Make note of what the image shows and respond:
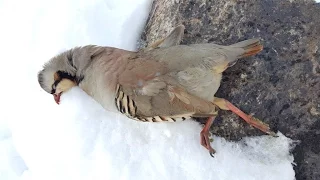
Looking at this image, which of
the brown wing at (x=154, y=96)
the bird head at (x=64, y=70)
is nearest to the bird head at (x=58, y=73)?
the bird head at (x=64, y=70)

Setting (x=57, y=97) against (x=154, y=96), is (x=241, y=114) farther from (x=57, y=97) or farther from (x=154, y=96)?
(x=57, y=97)

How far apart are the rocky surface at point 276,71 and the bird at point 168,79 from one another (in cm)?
11

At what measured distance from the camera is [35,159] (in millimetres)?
3447

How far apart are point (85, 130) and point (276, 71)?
125 cm

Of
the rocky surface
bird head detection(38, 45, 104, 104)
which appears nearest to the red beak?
bird head detection(38, 45, 104, 104)

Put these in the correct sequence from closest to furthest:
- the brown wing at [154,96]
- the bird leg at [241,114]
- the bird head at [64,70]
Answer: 1. the brown wing at [154,96]
2. the bird leg at [241,114]
3. the bird head at [64,70]

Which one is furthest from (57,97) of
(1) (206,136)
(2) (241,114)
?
(2) (241,114)

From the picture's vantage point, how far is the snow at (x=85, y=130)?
3184 millimetres

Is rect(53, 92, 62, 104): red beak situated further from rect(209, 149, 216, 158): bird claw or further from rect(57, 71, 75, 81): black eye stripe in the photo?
rect(209, 149, 216, 158): bird claw

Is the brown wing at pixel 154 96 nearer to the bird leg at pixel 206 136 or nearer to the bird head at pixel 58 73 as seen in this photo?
the bird leg at pixel 206 136

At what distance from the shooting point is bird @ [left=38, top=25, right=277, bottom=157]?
117 inches

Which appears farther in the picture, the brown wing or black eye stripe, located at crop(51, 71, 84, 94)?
black eye stripe, located at crop(51, 71, 84, 94)

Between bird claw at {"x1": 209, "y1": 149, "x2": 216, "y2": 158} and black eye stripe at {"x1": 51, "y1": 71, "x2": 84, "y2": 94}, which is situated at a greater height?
black eye stripe at {"x1": 51, "y1": 71, "x2": 84, "y2": 94}

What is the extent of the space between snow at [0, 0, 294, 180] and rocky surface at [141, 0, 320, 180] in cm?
11
